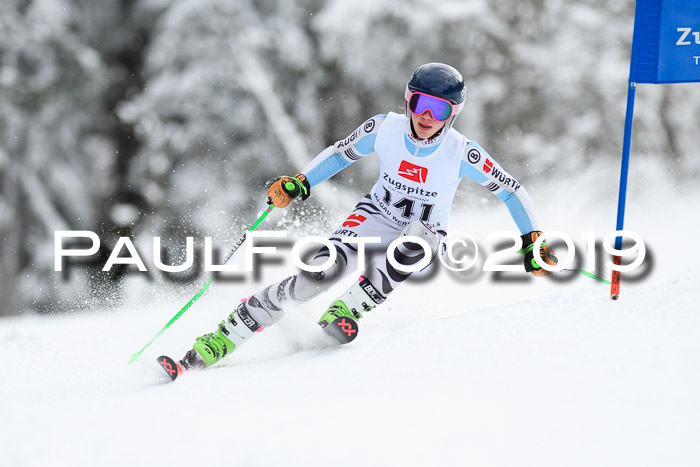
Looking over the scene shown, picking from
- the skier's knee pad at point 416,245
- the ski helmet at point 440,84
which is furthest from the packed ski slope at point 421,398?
the ski helmet at point 440,84

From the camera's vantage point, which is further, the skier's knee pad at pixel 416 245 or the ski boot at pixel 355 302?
the ski boot at pixel 355 302

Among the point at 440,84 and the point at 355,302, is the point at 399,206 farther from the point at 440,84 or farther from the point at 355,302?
the point at 440,84

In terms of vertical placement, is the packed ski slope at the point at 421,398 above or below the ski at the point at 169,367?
above

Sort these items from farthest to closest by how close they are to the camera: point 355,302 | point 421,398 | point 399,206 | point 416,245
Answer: point 399,206 < point 355,302 < point 416,245 < point 421,398

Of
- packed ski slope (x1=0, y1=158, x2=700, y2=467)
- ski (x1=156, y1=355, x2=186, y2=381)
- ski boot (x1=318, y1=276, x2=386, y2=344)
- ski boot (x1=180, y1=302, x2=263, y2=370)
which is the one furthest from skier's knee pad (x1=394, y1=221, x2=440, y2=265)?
ski (x1=156, y1=355, x2=186, y2=381)

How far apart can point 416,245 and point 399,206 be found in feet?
1.34

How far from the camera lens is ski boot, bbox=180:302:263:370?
132 inches

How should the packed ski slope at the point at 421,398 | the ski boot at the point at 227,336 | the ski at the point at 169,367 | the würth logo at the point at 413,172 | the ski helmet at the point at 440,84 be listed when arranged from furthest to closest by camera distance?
1. the würth logo at the point at 413,172
2. the ski boot at the point at 227,336
3. the ski helmet at the point at 440,84
4. the ski at the point at 169,367
5. the packed ski slope at the point at 421,398

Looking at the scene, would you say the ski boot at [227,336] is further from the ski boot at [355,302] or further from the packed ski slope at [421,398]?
the ski boot at [355,302]

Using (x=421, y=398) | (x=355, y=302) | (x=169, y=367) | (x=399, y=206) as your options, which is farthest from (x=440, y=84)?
(x=169, y=367)

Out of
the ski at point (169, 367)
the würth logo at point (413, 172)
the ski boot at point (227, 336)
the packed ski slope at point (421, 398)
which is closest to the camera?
the packed ski slope at point (421, 398)

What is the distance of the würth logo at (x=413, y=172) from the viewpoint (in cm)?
347

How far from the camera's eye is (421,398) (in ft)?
7.45

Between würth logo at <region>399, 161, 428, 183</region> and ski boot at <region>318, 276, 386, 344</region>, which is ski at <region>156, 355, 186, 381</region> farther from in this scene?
würth logo at <region>399, 161, 428, 183</region>
